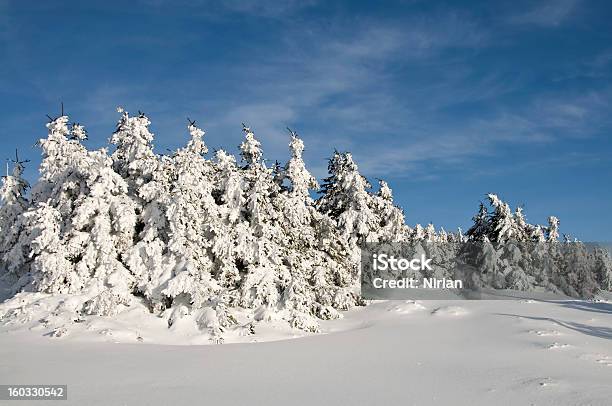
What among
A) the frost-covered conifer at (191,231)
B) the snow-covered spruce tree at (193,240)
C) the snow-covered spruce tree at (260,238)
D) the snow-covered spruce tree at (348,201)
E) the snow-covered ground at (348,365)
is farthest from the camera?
the snow-covered spruce tree at (348,201)

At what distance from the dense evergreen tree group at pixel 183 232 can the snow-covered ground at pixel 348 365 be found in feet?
7.24

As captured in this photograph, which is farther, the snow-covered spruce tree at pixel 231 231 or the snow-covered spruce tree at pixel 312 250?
the snow-covered spruce tree at pixel 312 250

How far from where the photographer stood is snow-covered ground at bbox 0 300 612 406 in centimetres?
1091

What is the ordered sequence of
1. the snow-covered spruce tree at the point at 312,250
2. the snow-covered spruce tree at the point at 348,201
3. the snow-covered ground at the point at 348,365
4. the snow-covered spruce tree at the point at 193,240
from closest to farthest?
the snow-covered ground at the point at 348,365 < the snow-covered spruce tree at the point at 193,240 < the snow-covered spruce tree at the point at 312,250 < the snow-covered spruce tree at the point at 348,201

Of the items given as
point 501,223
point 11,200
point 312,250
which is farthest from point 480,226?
point 11,200

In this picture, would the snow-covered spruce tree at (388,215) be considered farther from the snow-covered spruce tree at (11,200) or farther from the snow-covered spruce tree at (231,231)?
the snow-covered spruce tree at (11,200)

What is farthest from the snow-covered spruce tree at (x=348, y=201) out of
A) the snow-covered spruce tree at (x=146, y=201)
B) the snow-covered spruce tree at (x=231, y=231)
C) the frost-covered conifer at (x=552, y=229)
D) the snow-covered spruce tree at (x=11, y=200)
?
the frost-covered conifer at (x=552, y=229)

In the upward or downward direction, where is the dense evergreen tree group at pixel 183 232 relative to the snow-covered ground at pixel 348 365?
upward

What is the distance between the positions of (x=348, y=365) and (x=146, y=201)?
1437 centimetres

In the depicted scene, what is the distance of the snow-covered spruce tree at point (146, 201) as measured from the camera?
901 inches

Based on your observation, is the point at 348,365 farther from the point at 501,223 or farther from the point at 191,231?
the point at 501,223

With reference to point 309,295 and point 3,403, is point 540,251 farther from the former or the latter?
point 3,403

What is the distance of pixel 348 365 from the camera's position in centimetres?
1462

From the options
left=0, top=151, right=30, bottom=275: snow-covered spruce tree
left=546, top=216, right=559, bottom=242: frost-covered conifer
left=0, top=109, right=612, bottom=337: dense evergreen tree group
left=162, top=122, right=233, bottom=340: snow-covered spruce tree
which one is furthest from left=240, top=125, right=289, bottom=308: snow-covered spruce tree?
left=546, top=216, right=559, bottom=242: frost-covered conifer
